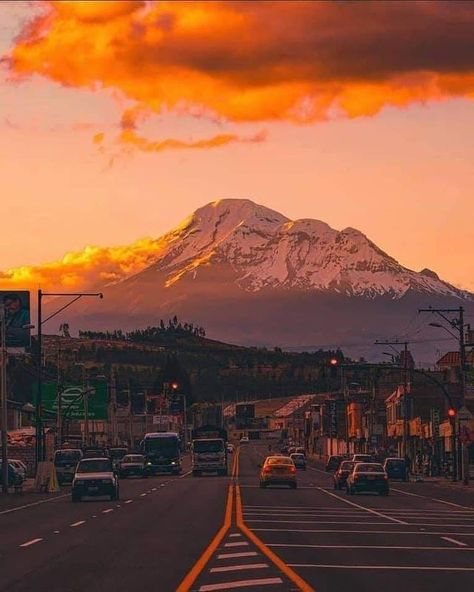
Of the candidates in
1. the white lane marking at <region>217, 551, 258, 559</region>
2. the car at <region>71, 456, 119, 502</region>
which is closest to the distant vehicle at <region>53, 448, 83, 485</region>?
the car at <region>71, 456, 119, 502</region>

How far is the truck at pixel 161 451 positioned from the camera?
10575 cm

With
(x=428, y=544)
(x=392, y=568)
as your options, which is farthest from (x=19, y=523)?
(x=392, y=568)

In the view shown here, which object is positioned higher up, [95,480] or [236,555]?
[95,480]

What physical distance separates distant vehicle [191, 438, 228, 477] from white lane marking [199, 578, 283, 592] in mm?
80903

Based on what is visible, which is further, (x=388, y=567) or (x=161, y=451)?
(x=161, y=451)

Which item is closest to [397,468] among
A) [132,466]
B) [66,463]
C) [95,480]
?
[132,466]

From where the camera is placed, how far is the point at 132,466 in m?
102

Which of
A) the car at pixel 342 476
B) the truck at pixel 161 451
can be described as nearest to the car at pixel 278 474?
the car at pixel 342 476

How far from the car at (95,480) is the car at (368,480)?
511 inches

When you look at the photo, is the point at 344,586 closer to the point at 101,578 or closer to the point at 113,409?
the point at 101,578

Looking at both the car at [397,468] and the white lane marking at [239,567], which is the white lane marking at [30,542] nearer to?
the white lane marking at [239,567]

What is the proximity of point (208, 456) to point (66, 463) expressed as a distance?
19.3 m

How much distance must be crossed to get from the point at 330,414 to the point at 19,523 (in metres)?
159

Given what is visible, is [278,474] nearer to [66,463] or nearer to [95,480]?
[66,463]
